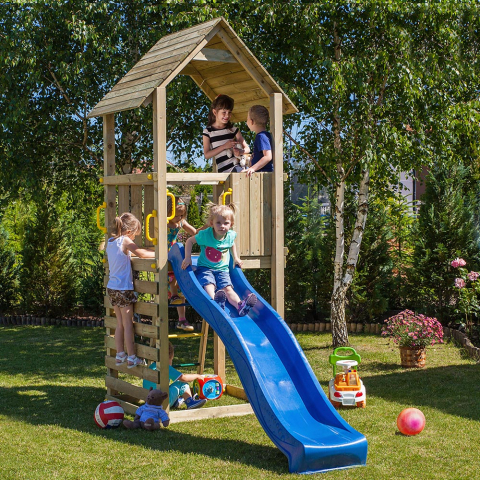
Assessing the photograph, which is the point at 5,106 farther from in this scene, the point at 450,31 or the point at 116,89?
the point at 450,31

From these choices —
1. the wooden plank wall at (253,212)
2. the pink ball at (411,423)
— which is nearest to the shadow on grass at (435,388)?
the pink ball at (411,423)

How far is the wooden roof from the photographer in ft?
21.1

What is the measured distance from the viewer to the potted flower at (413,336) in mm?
8375

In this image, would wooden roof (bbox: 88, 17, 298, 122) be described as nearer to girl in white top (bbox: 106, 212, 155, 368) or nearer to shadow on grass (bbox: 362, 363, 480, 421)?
girl in white top (bbox: 106, 212, 155, 368)

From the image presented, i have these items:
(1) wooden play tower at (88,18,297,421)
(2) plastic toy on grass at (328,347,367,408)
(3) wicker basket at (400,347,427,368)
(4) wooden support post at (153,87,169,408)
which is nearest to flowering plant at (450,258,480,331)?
(3) wicker basket at (400,347,427,368)

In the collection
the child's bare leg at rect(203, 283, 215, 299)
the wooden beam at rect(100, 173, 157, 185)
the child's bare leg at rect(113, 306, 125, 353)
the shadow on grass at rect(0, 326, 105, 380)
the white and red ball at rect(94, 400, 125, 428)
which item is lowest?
the shadow on grass at rect(0, 326, 105, 380)

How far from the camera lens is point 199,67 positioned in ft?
26.1

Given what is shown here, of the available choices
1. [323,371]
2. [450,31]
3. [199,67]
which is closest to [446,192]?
[450,31]

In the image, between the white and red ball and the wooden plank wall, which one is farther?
the wooden plank wall

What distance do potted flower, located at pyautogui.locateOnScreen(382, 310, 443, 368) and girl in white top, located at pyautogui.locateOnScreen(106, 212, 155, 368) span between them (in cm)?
343

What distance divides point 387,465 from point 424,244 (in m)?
6.88

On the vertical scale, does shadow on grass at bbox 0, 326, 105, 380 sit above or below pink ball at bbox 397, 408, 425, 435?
below

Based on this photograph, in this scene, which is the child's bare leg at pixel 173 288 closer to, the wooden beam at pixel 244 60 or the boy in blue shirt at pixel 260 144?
the boy in blue shirt at pixel 260 144

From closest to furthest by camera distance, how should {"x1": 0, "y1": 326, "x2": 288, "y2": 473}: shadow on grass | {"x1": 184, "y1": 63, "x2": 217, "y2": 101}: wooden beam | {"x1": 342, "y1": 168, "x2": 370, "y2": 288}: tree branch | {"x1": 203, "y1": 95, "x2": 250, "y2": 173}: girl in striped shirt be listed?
{"x1": 0, "y1": 326, "x2": 288, "y2": 473}: shadow on grass, {"x1": 203, "y1": 95, "x2": 250, "y2": 173}: girl in striped shirt, {"x1": 184, "y1": 63, "x2": 217, "y2": 101}: wooden beam, {"x1": 342, "y1": 168, "x2": 370, "y2": 288}: tree branch
